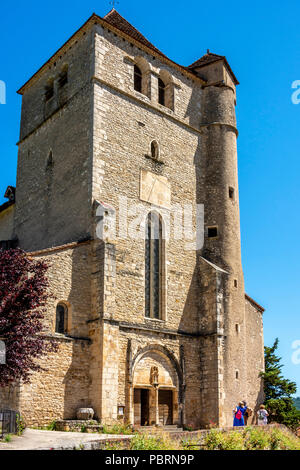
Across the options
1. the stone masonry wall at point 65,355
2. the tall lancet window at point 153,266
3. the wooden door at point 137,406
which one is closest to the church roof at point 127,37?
the tall lancet window at point 153,266

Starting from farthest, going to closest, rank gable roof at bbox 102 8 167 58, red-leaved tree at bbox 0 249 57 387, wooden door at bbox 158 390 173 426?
gable roof at bbox 102 8 167 58
wooden door at bbox 158 390 173 426
red-leaved tree at bbox 0 249 57 387

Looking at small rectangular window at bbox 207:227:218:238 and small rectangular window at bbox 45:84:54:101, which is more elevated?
small rectangular window at bbox 45:84:54:101

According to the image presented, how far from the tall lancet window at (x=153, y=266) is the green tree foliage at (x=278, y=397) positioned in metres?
7.48

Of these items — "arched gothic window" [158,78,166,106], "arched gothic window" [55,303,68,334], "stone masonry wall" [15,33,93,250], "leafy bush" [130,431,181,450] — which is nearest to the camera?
"leafy bush" [130,431,181,450]

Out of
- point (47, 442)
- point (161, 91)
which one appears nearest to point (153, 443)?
point (47, 442)

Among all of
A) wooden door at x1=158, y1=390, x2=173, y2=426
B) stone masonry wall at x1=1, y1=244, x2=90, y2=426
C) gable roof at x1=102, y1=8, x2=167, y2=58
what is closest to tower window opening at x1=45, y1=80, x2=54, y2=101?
gable roof at x1=102, y1=8, x2=167, y2=58

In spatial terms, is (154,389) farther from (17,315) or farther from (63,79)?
(63,79)

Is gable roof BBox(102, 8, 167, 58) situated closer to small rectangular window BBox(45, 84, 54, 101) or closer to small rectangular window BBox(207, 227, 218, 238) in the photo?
small rectangular window BBox(45, 84, 54, 101)

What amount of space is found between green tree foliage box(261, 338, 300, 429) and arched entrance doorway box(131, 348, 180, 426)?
→ 6.31 meters

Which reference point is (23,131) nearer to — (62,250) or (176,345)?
(62,250)

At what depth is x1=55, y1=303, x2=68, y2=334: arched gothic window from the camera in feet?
57.5
